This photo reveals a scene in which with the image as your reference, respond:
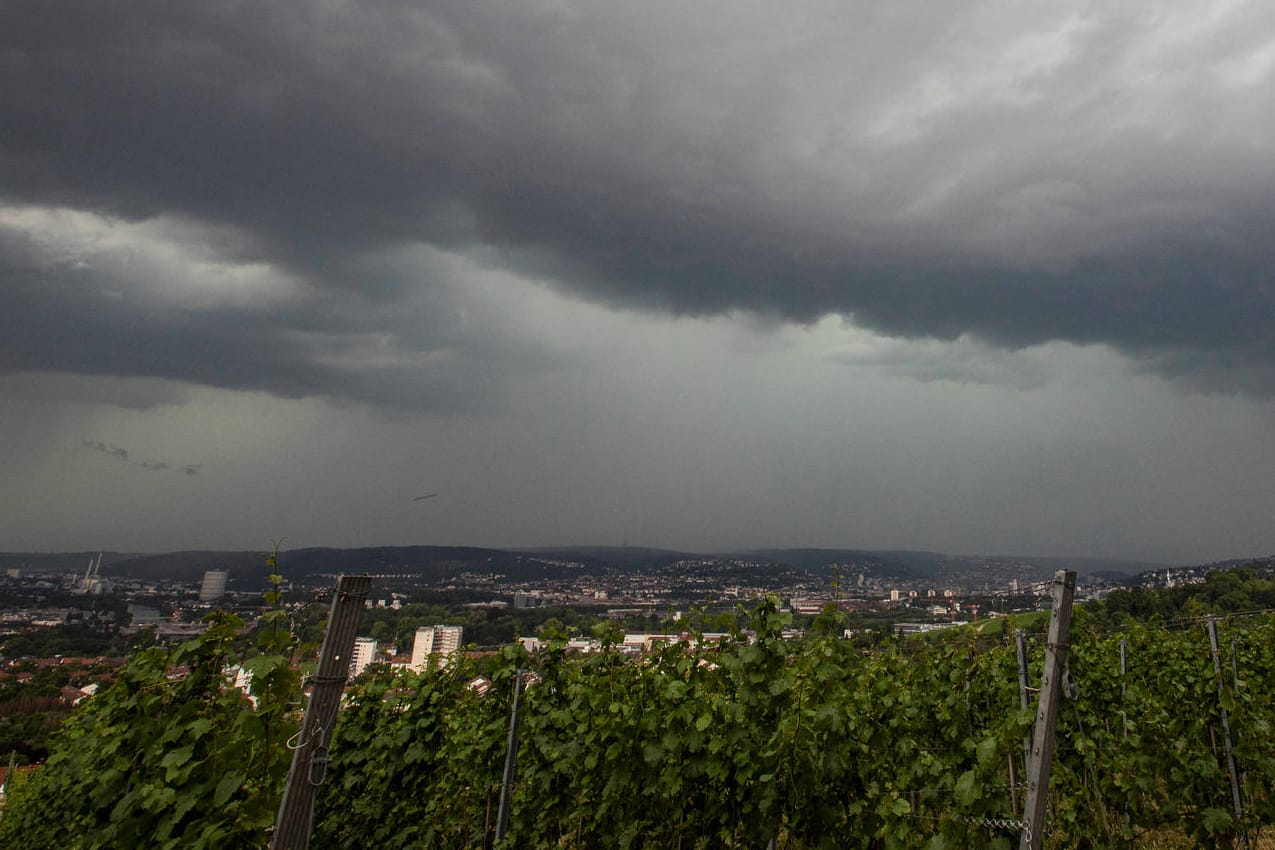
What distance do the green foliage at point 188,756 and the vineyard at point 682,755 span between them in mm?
17

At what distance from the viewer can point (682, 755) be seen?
5.02 meters

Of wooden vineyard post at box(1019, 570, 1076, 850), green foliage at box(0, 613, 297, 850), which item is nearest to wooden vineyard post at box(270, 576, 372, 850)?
green foliage at box(0, 613, 297, 850)

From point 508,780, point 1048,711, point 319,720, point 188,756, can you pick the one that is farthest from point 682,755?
A: point 188,756

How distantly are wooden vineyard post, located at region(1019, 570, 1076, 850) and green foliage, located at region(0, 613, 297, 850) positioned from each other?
3.99 m

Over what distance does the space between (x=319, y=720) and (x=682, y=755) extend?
275 cm

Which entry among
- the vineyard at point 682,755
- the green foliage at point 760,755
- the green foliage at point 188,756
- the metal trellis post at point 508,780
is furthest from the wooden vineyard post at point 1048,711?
the green foliage at point 188,756

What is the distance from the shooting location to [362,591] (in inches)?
137

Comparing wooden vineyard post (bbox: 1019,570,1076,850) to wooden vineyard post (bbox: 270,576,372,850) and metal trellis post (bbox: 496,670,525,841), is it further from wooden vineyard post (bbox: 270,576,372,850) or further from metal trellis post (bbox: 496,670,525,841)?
metal trellis post (bbox: 496,670,525,841)

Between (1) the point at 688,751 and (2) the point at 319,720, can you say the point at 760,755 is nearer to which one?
(1) the point at 688,751

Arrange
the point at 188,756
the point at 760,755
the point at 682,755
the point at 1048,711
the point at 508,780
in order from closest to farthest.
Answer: the point at 1048,711, the point at 188,756, the point at 760,755, the point at 682,755, the point at 508,780

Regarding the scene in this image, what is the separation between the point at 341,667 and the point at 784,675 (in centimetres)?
293

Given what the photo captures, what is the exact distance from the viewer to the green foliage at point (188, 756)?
12.5 feet

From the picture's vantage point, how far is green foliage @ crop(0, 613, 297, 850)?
3824 millimetres

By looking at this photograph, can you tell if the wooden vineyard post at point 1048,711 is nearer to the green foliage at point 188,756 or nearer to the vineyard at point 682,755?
the vineyard at point 682,755
